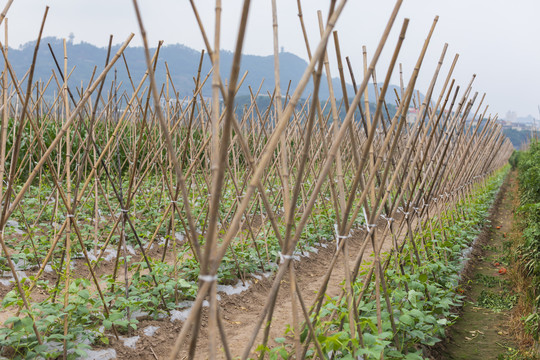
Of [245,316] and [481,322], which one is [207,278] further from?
[481,322]

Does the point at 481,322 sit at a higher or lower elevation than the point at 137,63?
lower

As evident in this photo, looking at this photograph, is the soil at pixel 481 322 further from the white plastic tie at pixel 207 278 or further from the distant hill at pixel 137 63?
the distant hill at pixel 137 63

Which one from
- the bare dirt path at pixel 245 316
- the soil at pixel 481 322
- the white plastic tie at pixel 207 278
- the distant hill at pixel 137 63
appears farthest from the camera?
the distant hill at pixel 137 63

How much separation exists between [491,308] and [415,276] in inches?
61.2

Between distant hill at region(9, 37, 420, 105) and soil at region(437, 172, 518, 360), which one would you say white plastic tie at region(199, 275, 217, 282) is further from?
distant hill at region(9, 37, 420, 105)

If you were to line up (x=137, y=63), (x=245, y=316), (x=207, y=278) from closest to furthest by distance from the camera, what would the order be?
(x=207, y=278) → (x=245, y=316) → (x=137, y=63)

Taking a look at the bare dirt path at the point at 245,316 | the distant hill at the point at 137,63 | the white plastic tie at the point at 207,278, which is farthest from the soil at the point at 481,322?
the distant hill at the point at 137,63

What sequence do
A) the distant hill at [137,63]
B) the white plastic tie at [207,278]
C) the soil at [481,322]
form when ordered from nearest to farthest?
the white plastic tie at [207,278]
the soil at [481,322]
the distant hill at [137,63]

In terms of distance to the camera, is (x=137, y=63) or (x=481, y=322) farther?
(x=137, y=63)

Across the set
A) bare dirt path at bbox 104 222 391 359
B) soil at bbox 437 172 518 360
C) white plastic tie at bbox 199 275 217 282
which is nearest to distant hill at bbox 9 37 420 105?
soil at bbox 437 172 518 360

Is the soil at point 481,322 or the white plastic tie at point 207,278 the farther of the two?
the soil at point 481,322

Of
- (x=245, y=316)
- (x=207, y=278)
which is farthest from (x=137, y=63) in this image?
(x=207, y=278)

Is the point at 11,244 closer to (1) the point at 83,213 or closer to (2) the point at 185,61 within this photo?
(1) the point at 83,213

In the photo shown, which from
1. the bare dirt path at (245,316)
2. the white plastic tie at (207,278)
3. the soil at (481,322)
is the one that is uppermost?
the white plastic tie at (207,278)
